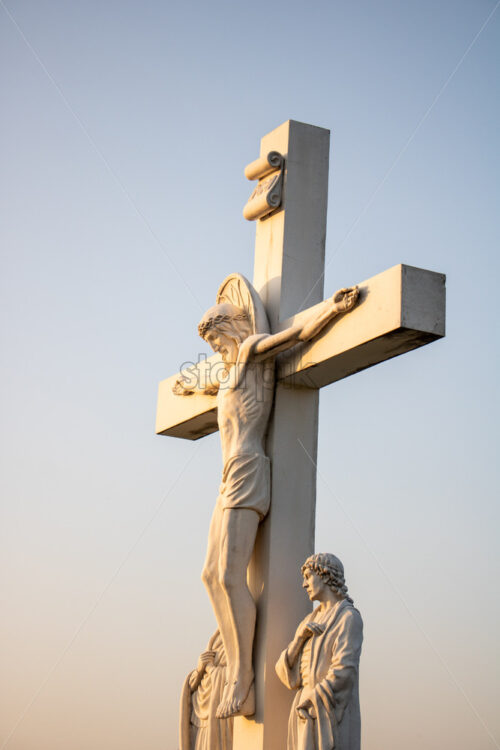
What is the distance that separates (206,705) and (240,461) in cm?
131

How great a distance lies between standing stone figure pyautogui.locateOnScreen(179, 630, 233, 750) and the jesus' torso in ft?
3.45

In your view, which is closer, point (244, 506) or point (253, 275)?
point (244, 506)

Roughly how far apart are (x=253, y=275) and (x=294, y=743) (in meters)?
2.74

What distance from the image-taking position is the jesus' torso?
6.45m

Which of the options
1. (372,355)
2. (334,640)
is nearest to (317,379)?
(372,355)

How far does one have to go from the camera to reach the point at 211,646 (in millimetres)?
6531

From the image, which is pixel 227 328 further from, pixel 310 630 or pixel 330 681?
pixel 330 681

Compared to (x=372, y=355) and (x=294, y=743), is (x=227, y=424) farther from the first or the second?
(x=294, y=743)

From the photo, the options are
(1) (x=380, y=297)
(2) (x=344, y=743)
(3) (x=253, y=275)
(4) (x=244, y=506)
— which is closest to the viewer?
(2) (x=344, y=743)

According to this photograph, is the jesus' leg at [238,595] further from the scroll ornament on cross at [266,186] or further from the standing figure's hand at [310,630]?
the scroll ornament on cross at [266,186]

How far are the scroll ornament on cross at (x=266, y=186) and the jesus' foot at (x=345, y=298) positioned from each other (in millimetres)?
1105

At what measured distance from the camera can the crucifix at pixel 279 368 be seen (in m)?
5.90

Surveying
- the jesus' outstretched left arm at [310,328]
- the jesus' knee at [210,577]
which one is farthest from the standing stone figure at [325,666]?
the jesus' outstretched left arm at [310,328]

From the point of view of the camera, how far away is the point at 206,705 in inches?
252
